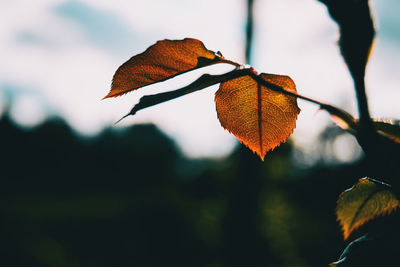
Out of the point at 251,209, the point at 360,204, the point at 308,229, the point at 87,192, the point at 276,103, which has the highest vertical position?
the point at 276,103

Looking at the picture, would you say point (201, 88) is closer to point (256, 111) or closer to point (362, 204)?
point (256, 111)

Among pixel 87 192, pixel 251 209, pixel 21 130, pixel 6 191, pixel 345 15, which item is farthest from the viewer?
pixel 21 130

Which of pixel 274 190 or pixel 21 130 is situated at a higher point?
pixel 21 130

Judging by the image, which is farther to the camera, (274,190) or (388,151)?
(274,190)

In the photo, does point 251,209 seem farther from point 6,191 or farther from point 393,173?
point 6,191

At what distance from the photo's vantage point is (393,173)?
26 centimetres

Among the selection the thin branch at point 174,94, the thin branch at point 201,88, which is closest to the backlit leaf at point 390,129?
the thin branch at point 201,88

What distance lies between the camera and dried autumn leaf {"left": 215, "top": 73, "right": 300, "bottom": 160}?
392 mm

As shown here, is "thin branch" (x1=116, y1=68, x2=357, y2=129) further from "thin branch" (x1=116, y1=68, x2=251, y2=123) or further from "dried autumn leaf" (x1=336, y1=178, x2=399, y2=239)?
"dried autumn leaf" (x1=336, y1=178, x2=399, y2=239)

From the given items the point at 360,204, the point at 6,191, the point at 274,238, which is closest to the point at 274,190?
the point at 274,238

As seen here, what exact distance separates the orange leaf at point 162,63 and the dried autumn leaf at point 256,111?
5 centimetres

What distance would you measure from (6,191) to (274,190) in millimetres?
18083

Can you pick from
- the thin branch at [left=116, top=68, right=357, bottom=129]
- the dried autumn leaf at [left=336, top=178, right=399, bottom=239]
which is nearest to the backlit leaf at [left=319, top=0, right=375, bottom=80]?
the thin branch at [left=116, top=68, right=357, bottom=129]

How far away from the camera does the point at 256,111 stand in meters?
0.42
